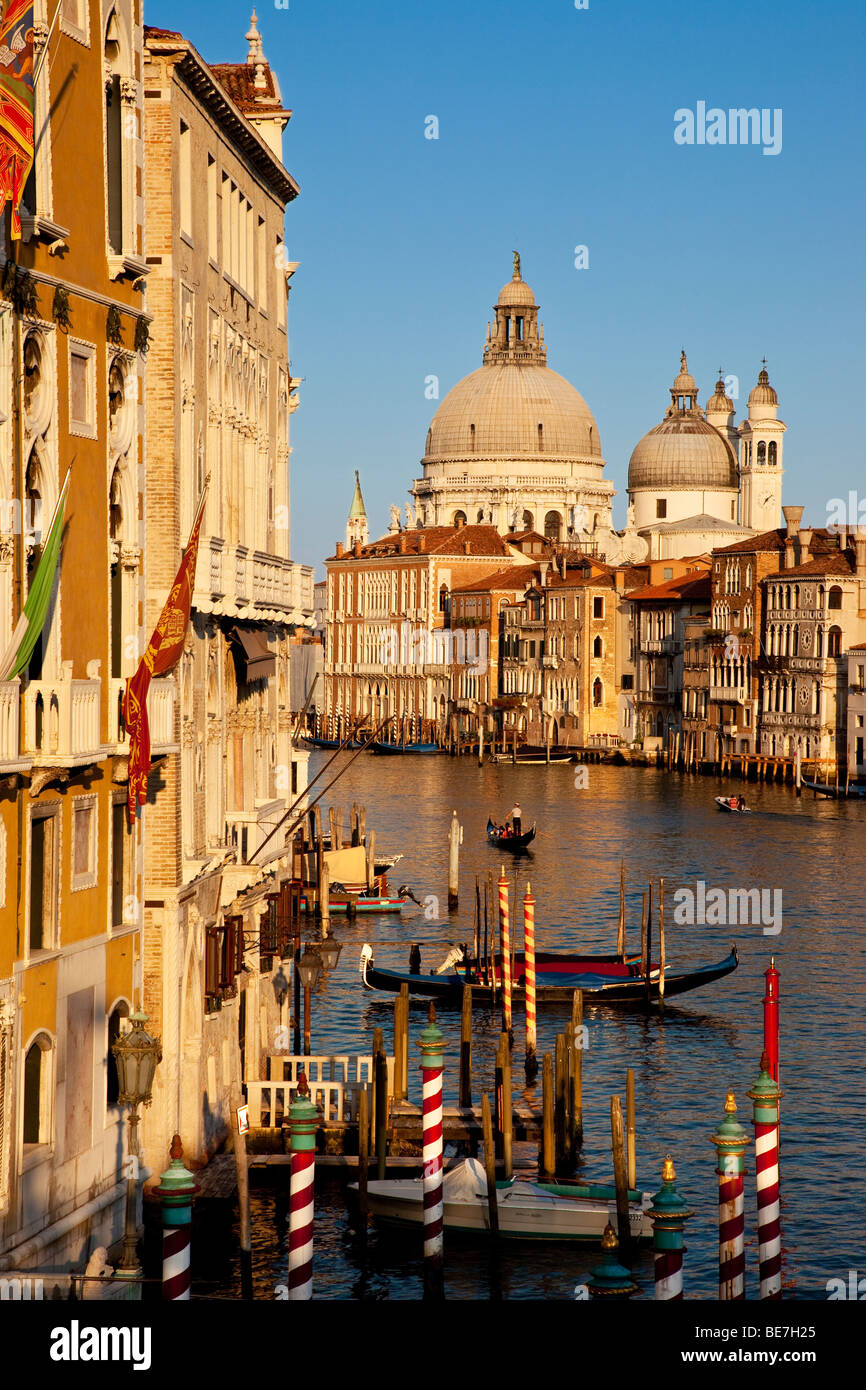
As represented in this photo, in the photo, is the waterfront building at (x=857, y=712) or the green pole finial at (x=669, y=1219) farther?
the waterfront building at (x=857, y=712)

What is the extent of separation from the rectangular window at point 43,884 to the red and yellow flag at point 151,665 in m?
1.25

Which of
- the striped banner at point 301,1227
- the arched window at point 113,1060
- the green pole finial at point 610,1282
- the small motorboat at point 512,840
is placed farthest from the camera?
the small motorboat at point 512,840

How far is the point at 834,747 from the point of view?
7725 centimetres

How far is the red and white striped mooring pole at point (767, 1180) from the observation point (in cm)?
1331

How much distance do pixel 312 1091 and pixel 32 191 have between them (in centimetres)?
954

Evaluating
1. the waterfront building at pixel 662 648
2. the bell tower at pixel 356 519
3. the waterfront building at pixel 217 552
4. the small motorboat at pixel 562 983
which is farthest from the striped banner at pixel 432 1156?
the bell tower at pixel 356 519

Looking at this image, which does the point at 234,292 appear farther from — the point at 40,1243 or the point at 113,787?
the point at 40,1243

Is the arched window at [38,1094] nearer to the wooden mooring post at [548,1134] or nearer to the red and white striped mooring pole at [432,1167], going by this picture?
the red and white striped mooring pole at [432,1167]

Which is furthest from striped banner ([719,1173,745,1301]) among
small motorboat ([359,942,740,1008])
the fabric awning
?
small motorboat ([359,942,740,1008])

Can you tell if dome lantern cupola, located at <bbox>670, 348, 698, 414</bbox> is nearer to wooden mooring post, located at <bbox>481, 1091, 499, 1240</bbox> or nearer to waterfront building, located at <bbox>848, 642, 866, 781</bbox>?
waterfront building, located at <bbox>848, 642, 866, 781</bbox>

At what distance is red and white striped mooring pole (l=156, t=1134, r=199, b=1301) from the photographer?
10.9 metres

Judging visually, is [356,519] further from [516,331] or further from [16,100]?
[16,100]

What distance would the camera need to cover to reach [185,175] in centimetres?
1692

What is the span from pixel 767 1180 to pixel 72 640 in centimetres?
532
